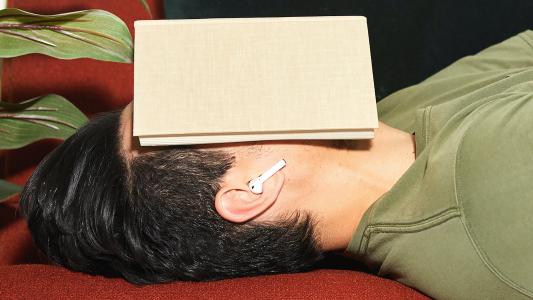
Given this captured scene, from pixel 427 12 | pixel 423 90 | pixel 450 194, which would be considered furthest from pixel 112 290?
pixel 427 12

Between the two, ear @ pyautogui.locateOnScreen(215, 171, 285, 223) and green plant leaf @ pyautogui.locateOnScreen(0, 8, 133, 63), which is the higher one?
green plant leaf @ pyautogui.locateOnScreen(0, 8, 133, 63)

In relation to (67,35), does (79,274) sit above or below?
below

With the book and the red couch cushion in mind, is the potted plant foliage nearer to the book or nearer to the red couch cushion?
the book

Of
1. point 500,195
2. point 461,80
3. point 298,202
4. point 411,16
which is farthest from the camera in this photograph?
point 411,16

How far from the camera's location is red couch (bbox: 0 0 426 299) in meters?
0.87

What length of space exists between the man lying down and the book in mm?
75

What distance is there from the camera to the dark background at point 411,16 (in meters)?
1.34

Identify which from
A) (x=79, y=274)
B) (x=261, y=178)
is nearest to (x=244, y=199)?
(x=261, y=178)

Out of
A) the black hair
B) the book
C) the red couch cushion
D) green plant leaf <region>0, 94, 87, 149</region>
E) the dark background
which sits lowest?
the red couch cushion

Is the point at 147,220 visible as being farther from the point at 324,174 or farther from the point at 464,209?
the point at 464,209

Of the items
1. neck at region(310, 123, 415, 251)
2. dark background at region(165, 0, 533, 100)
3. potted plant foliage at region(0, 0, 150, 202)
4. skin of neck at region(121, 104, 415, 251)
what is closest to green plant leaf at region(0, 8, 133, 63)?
potted plant foliage at region(0, 0, 150, 202)

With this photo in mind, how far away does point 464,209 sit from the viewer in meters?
0.84

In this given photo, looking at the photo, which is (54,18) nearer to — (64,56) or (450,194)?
(64,56)

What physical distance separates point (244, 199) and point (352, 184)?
0.57 feet
